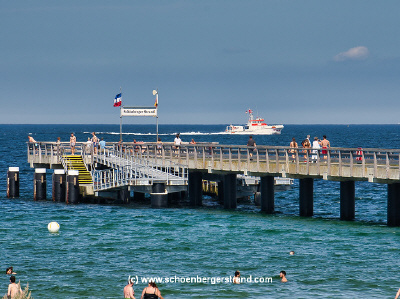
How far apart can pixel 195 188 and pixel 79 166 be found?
24.2 ft

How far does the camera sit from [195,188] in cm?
4600

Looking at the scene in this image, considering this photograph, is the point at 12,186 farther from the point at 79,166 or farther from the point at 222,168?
the point at 222,168

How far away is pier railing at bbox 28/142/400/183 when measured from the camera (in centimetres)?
3550

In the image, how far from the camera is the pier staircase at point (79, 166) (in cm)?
4716

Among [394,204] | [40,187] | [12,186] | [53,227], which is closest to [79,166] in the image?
[40,187]

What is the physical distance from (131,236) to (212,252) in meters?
5.20

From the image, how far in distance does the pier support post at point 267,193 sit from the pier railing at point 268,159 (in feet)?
4.80

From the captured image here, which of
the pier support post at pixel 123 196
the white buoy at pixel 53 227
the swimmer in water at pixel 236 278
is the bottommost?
the swimmer in water at pixel 236 278

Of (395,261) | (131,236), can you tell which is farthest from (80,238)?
(395,261)

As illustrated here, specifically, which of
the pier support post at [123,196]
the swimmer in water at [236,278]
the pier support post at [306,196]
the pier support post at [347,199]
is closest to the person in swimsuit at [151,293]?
the swimmer in water at [236,278]

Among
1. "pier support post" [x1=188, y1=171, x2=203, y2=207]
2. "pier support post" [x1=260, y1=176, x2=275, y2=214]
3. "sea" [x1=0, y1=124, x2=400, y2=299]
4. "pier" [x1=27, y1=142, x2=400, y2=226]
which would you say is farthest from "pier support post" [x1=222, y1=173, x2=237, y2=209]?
"pier support post" [x1=188, y1=171, x2=203, y2=207]

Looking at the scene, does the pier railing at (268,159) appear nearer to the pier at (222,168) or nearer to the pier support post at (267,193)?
the pier at (222,168)

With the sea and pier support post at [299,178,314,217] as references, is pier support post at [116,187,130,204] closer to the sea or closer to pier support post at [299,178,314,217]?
the sea

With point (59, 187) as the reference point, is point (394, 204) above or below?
below
